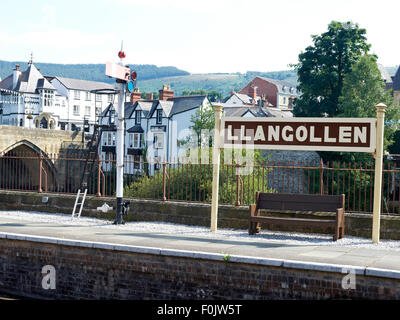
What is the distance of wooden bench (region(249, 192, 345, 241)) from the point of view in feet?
36.6

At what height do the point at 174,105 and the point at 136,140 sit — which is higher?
the point at 174,105

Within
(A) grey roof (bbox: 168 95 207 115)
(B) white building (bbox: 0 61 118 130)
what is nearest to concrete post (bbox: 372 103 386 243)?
(A) grey roof (bbox: 168 95 207 115)

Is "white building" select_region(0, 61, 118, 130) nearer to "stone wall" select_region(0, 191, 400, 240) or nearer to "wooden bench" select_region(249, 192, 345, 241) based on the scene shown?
"stone wall" select_region(0, 191, 400, 240)

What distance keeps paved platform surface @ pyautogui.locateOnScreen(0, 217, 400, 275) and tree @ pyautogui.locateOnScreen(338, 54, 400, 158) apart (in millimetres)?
29325

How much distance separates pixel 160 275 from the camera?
9023mm

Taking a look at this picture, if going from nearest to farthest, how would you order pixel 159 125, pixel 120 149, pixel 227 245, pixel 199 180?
pixel 227 245 < pixel 120 149 < pixel 199 180 < pixel 159 125

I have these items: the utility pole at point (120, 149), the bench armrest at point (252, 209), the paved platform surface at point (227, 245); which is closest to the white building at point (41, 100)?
the utility pole at point (120, 149)

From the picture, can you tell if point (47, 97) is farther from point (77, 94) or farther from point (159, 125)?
point (159, 125)

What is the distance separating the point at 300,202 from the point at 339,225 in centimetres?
107

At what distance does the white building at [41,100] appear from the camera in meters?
76.4

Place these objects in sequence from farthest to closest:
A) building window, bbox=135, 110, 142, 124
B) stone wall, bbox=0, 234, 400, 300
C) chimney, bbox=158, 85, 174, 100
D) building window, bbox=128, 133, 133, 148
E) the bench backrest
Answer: building window, bbox=128, 133, 133, 148 < building window, bbox=135, 110, 142, 124 < chimney, bbox=158, 85, 174, 100 < the bench backrest < stone wall, bbox=0, 234, 400, 300

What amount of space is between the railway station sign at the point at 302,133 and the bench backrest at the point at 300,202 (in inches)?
43.5

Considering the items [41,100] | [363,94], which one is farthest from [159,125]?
[41,100]
